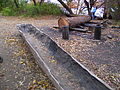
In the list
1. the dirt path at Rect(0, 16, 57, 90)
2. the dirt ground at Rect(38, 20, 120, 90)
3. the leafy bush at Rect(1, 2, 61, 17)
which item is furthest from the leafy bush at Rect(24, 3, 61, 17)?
the dirt path at Rect(0, 16, 57, 90)

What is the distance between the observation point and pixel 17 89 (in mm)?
2527

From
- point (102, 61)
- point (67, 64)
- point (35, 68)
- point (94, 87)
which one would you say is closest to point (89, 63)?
point (102, 61)

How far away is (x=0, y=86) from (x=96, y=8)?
30.7ft

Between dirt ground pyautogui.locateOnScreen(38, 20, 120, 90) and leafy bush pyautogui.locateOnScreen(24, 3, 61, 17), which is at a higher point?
leafy bush pyautogui.locateOnScreen(24, 3, 61, 17)

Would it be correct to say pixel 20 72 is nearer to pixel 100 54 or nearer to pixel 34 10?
pixel 100 54

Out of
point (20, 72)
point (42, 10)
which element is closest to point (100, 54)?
point (20, 72)

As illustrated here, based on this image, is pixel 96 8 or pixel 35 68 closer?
pixel 35 68

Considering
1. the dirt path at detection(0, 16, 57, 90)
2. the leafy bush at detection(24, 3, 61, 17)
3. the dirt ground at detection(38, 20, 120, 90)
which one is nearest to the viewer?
the dirt path at detection(0, 16, 57, 90)

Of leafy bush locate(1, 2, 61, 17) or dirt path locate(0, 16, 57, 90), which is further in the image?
leafy bush locate(1, 2, 61, 17)

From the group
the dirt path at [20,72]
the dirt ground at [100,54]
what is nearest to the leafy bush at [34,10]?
the dirt ground at [100,54]

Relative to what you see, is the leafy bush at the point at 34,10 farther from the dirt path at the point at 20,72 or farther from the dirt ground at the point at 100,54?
the dirt path at the point at 20,72

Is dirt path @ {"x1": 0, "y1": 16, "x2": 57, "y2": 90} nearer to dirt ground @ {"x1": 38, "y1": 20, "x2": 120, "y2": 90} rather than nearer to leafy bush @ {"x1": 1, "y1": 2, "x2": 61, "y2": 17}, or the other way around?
dirt ground @ {"x1": 38, "y1": 20, "x2": 120, "y2": 90}

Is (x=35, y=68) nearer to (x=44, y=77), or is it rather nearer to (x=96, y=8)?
(x=44, y=77)

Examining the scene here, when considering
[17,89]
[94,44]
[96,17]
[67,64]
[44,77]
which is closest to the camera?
[17,89]
